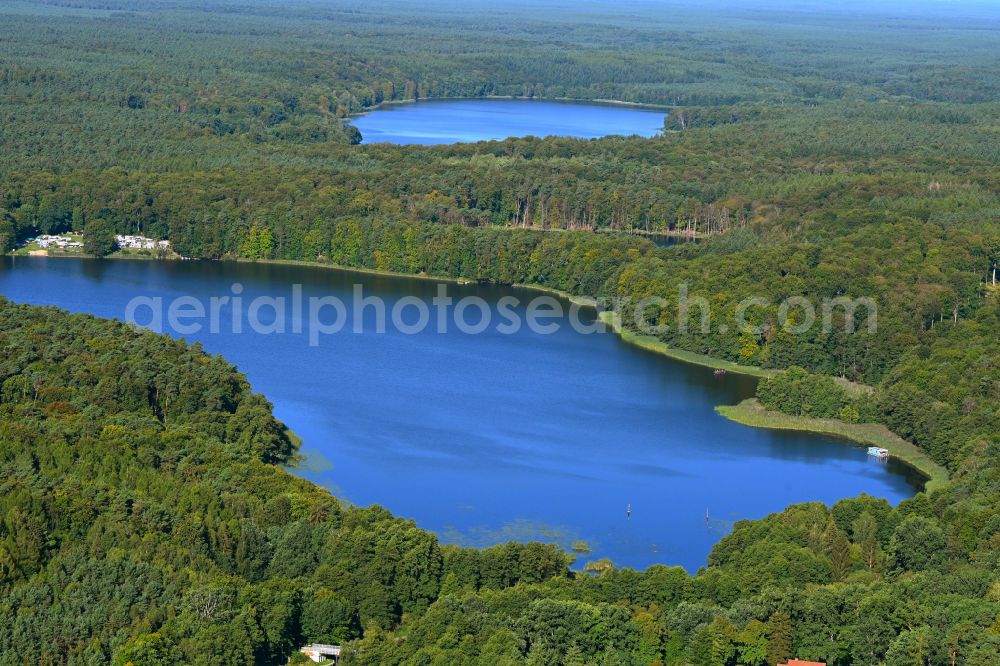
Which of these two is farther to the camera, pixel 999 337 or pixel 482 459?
pixel 999 337

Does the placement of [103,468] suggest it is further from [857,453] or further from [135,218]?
[135,218]

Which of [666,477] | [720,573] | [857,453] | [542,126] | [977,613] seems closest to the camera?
[977,613]

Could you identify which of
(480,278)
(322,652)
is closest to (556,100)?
(480,278)

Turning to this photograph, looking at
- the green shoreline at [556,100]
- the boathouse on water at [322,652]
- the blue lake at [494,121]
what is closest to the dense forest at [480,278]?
the boathouse on water at [322,652]

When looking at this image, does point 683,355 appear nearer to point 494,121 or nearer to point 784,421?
point 784,421

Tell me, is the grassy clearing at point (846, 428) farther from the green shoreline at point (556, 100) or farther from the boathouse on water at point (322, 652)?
the green shoreline at point (556, 100)

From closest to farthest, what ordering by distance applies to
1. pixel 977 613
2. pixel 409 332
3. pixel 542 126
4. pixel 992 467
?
pixel 977 613, pixel 992 467, pixel 409 332, pixel 542 126

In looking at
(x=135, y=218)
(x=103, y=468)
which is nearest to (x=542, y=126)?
(x=135, y=218)
